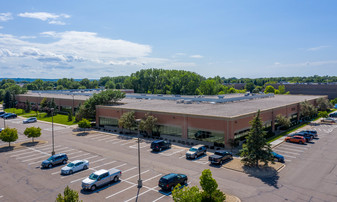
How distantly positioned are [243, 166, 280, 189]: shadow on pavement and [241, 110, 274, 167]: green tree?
0.92 metres

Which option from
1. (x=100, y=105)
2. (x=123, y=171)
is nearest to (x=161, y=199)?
(x=123, y=171)

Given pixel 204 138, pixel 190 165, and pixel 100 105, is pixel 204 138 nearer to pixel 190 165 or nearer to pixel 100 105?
pixel 190 165

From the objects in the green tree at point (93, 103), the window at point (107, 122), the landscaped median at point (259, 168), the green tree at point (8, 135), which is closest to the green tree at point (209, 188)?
the landscaped median at point (259, 168)

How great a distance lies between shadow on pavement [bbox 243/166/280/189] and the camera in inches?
1047

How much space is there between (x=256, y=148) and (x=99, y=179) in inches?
757

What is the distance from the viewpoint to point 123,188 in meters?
25.3

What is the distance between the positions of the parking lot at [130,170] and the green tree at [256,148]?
2.68m

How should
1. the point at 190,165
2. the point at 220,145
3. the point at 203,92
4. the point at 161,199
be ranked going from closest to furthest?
the point at 161,199
the point at 190,165
the point at 220,145
the point at 203,92

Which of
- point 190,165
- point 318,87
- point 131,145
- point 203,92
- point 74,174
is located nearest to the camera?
point 74,174

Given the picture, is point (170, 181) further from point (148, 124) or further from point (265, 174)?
point (148, 124)

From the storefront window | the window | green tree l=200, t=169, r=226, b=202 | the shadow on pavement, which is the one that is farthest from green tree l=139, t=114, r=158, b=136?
green tree l=200, t=169, r=226, b=202

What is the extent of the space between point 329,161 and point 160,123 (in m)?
28.0

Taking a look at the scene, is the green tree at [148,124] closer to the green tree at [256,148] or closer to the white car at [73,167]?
the white car at [73,167]

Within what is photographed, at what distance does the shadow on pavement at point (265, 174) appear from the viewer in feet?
87.2
